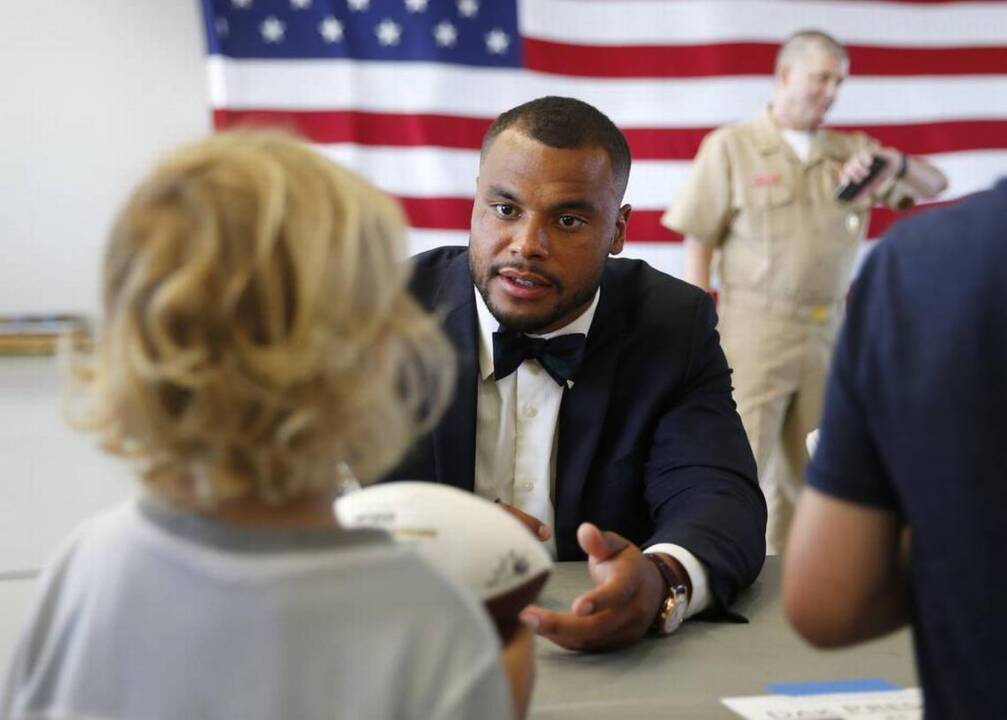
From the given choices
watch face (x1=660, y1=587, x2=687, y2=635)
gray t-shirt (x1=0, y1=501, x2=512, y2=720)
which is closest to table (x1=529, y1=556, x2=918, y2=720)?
watch face (x1=660, y1=587, x2=687, y2=635)

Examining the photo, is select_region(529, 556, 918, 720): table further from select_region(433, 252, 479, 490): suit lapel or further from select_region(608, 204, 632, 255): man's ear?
select_region(608, 204, 632, 255): man's ear

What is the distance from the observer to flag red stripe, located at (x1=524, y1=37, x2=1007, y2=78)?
12.6 feet

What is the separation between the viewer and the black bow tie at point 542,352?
5.51 feet

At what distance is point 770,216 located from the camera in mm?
3480

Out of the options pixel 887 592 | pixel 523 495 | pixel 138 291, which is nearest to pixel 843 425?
pixel 887 592

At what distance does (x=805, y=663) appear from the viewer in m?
1.19

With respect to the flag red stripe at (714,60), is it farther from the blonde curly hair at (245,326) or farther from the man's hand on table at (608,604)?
the blonde curly hair at (245,326)

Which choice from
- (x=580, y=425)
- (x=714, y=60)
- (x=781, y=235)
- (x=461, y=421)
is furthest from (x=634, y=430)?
(x=714, y=60)

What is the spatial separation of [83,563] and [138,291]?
0.17 meters

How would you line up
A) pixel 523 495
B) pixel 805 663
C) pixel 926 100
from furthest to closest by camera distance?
1. pixel 926 100
2. pixel 523 495
3. pixel 805 663

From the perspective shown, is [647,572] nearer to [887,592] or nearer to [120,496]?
[887,592]

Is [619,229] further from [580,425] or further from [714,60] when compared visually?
[714,60]

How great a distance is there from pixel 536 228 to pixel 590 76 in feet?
7.58

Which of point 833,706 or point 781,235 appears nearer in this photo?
point 833,706
